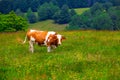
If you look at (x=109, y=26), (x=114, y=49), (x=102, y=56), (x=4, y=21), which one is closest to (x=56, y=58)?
(x=102, y=56)

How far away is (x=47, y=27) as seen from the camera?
586ft

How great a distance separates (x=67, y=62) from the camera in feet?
56.3

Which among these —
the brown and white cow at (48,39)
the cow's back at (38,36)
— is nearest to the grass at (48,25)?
the cow's back at (38,36)

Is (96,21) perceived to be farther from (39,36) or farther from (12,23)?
(39,36)

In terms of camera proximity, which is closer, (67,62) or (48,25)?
(67,62)

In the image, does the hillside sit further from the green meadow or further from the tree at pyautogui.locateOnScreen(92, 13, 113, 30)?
the green meadow

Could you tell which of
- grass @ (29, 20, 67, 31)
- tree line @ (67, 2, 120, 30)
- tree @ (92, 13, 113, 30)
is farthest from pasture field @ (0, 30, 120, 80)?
grass @ (29, 20, 67, 31)

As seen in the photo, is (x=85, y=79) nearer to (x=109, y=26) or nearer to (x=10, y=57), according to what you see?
(x=10, y=57)

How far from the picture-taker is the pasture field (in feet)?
49.1

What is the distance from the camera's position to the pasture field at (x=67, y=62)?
15.0m

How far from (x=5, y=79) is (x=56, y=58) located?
4.32 meters

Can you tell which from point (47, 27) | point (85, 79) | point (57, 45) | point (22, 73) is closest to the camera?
point (85, 79)

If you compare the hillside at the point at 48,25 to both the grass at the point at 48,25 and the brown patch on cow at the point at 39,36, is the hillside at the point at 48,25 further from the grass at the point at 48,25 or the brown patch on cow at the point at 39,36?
the brown patch on cow at the point at 39,36

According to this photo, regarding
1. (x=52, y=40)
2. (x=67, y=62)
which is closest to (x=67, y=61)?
(x=67, y=62)
